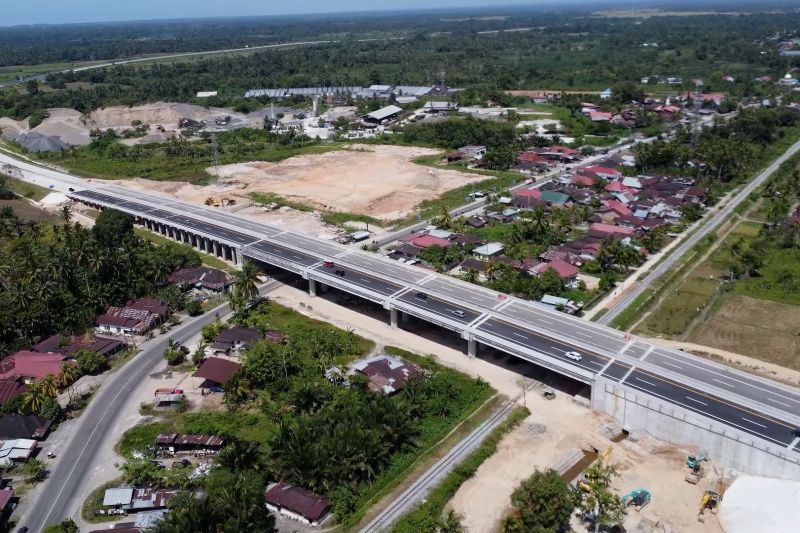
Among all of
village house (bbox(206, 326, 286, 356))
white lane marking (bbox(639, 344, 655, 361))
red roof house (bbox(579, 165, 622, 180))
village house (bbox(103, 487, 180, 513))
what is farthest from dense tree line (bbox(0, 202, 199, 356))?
red roof house (bbox(579, 165, 622, 180))

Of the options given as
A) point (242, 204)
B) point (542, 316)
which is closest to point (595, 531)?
point (542, 316)

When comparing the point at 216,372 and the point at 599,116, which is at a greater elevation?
the point at 599,116

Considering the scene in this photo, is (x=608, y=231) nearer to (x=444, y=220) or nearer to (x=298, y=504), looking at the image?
(x=444, y=220)

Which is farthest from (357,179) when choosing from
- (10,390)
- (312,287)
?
(10,390)

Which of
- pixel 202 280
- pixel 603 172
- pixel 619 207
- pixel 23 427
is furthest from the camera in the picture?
pixel 603 172

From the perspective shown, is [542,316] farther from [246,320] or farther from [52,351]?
[52,351]

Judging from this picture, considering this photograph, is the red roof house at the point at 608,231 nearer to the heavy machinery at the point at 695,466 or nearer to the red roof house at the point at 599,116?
the heavy machinery at the point at 695,466
